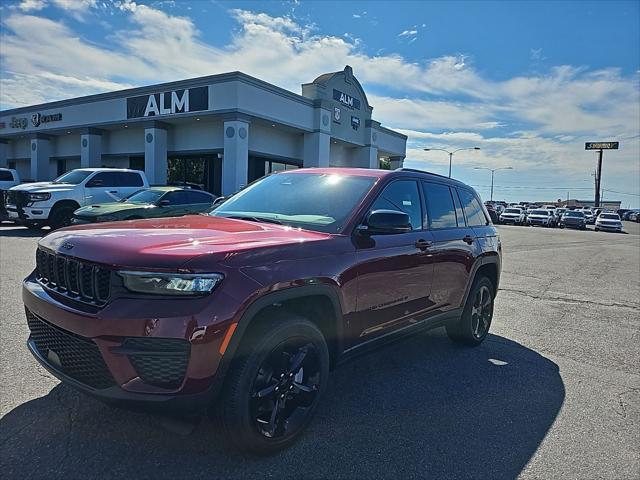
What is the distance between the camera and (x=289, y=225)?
3.44m

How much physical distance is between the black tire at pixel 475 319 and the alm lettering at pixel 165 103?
2138cm

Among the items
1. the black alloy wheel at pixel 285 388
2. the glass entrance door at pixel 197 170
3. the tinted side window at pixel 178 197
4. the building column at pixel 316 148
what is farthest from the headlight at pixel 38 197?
the building column at pixel 316 148

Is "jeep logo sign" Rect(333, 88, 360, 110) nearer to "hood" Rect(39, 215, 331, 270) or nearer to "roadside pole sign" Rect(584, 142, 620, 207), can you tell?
"hood" Rect(39, 215, 331, 270)

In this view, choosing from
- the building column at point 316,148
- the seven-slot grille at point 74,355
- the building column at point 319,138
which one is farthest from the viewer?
the building column at point 316,148

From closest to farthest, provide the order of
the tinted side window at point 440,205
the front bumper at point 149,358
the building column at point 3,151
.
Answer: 1. the front bumper at point 149,358
2. the tinted side window at point 440,205
3. the building column at point 3,151

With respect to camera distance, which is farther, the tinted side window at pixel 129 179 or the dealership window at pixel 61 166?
the dealership window at pixel 61 166

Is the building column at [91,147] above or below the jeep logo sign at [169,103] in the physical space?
below

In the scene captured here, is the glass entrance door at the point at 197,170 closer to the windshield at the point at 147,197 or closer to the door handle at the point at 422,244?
the windshield at the point at 147,197

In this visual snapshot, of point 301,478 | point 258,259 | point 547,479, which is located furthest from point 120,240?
point 547,479

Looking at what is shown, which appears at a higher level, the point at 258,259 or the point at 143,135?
the point at 143,135

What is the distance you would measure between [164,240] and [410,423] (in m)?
2.10

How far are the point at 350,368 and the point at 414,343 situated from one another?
1.17 m

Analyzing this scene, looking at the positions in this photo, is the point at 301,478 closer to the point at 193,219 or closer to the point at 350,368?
the point at 350,368

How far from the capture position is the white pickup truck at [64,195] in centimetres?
1323
